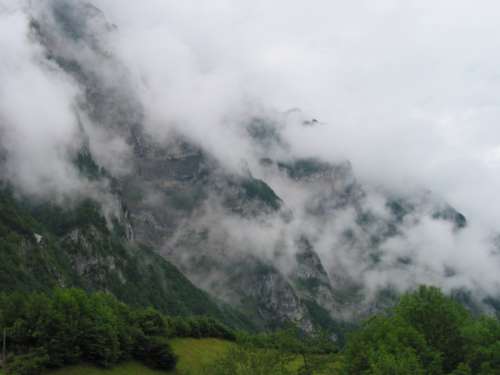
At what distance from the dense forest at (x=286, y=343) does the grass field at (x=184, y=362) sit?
1352 mm

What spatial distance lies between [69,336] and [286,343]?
112 ft

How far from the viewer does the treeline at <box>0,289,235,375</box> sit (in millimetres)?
70375

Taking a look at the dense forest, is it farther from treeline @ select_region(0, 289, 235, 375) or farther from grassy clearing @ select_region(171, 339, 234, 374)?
grassy clearing @ select_region(171, 339, 234, 374)

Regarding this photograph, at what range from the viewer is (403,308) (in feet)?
221

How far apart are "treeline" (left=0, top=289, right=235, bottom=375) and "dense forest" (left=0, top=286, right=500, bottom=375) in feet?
0.44

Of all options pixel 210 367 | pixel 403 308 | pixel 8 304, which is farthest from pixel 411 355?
pixel 8 304

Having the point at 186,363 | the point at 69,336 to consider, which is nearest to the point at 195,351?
the point at 186,363

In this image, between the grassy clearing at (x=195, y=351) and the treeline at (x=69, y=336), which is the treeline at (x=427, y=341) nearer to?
the treeline at (x=69, y=336)

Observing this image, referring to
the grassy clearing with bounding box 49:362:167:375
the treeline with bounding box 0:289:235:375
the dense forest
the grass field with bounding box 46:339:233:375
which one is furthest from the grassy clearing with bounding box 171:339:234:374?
the dense forest

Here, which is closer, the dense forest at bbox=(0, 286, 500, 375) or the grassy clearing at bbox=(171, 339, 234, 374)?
the dense forest at bbox=(0, 286, 500, 375)

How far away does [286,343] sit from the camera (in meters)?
55.8

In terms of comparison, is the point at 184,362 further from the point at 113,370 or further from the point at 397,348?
the point at 397,348

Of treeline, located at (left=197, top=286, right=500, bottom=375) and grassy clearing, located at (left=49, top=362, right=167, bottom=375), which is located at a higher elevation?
treeline, located at (left=197, top=286, right=500, bottom=375)

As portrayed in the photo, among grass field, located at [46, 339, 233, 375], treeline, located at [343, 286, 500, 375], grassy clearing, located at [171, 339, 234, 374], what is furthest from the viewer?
grassy clearing, located at [171, 339, 234, 374]
